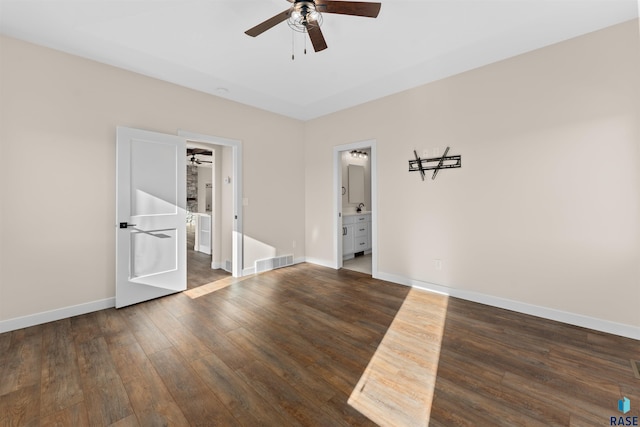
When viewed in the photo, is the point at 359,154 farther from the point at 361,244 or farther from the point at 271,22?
the point at 271,22

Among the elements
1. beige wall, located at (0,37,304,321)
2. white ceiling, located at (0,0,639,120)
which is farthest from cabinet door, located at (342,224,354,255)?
beige wall, located at (0,37,304,321)

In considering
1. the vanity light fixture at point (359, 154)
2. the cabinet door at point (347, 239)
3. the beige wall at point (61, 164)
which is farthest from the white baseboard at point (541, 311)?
the beige wall at point (61, 164)

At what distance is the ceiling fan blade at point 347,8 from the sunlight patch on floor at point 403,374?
8.82 feet

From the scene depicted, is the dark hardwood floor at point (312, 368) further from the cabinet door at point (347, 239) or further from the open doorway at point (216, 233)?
the cabinet door at point (347, 239)

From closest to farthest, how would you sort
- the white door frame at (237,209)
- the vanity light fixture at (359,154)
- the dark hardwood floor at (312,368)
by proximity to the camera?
the dark hardwood floor at (312,368) → the white door frame at (237,209) → the vanity light fixture at (359,154)

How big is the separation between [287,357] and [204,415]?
0.74 metres

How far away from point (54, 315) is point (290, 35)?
3940 millimetres

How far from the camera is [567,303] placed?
2840 mm

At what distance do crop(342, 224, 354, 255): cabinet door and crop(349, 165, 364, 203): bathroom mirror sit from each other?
0.81m

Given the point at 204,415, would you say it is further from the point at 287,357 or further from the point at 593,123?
the point at 593,123

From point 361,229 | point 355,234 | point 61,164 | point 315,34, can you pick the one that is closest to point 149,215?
point 61,164

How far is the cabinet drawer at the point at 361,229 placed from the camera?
5.91m

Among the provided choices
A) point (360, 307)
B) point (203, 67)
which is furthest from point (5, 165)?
point (360, 307)

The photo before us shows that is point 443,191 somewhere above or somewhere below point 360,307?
above
